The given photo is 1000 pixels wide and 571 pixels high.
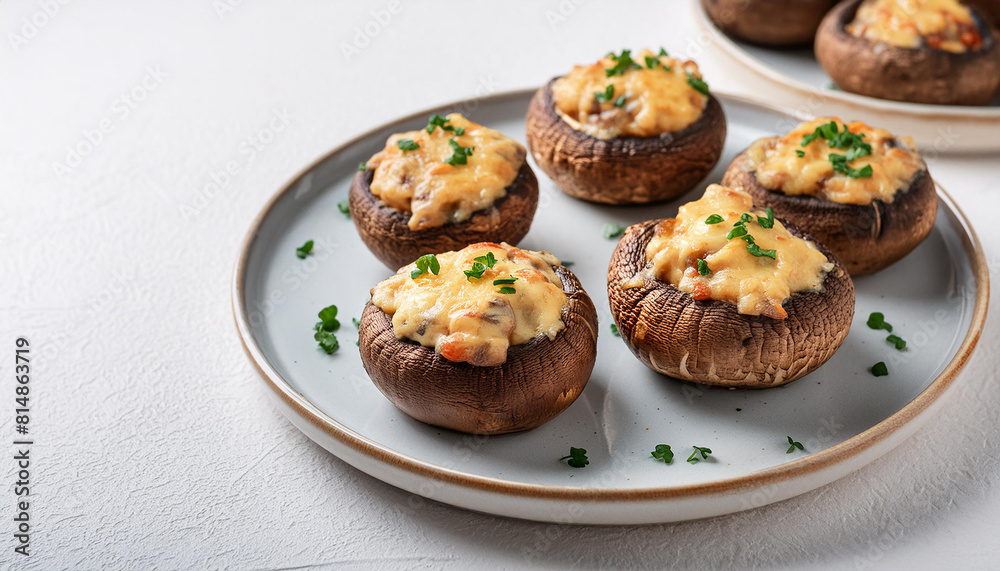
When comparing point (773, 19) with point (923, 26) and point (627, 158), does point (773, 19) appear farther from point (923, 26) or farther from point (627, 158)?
point (627, 158)

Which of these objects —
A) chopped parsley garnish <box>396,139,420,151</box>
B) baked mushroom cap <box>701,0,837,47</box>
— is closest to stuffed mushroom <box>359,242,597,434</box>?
chopped parsley garnish <box>396,139,420,151</box>

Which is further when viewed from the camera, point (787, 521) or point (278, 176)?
point (278, 176)

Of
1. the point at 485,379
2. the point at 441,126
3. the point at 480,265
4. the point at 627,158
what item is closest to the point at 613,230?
the point at 627,158

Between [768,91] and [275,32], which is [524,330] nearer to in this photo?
[768,91]

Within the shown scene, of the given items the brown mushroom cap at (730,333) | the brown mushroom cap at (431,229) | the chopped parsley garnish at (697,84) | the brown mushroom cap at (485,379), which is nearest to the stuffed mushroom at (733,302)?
the brown mushroom cap at (730,333)

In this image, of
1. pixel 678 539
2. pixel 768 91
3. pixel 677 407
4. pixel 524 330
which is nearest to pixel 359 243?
pixel 524 330

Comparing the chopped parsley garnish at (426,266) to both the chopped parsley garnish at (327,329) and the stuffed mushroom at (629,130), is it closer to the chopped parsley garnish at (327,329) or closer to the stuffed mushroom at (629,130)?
the chopped parsley garnish at (327,329)

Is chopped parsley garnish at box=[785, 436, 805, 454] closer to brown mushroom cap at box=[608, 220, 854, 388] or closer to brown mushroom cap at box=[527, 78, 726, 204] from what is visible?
brown mushroom cap at box=[608, 220, 854, 388]
